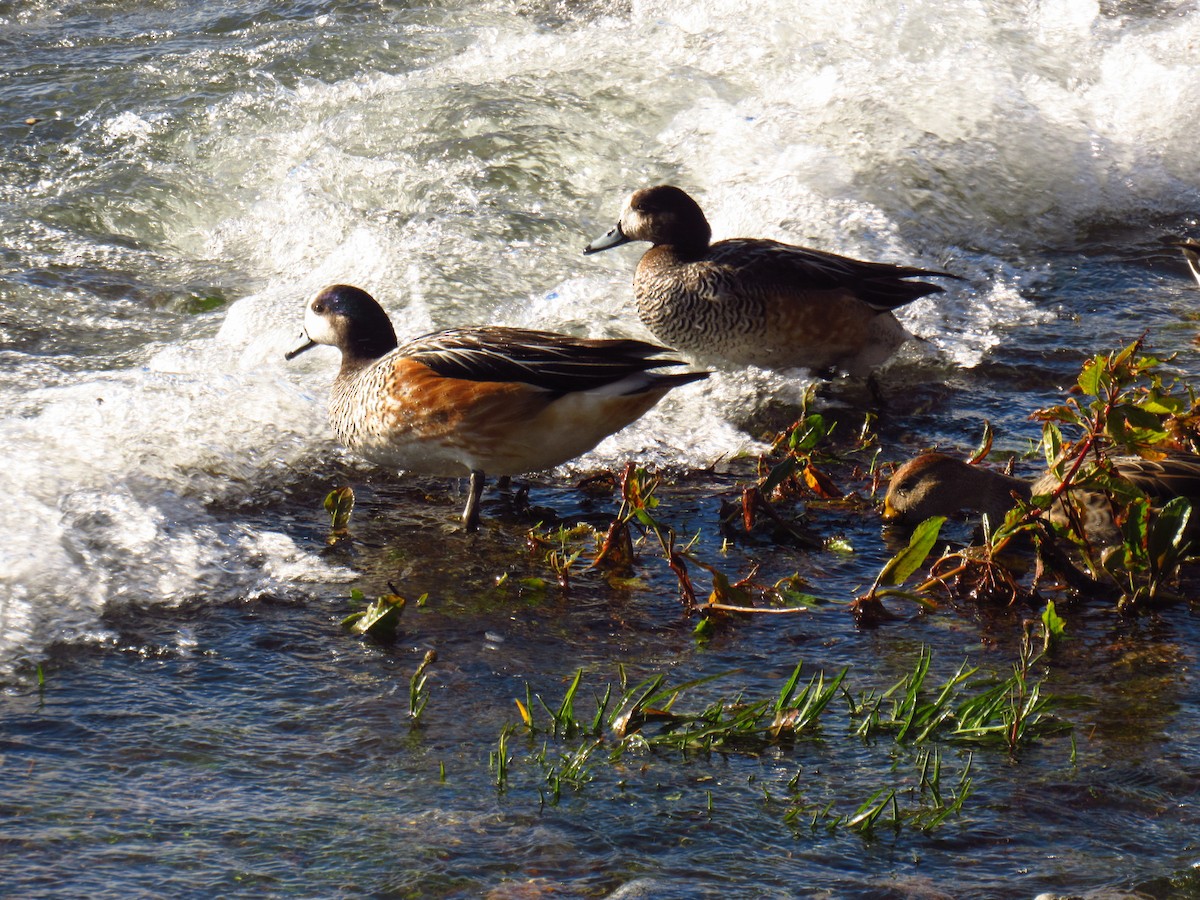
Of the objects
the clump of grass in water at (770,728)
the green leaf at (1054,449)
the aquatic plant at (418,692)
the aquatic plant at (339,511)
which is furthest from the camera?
the aquatic plant at (339,511)

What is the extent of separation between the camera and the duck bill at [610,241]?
24.4ft

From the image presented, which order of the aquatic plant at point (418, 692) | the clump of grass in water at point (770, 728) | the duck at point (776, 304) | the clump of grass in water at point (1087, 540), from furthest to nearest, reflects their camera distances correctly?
the duck at point (776, 304)
the clump of grass in water at point (1087, 540)
the aquatic plant at point (418, 692)
the clump of grass in water at point (770, 728)

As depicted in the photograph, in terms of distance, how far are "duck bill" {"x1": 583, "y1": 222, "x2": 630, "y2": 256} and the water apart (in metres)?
0.27

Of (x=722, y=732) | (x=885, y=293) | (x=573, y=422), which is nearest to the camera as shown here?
(x=722, y=732)

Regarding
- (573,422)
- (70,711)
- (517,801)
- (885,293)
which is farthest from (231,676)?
(885,293)

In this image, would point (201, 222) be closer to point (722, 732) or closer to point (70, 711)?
point (70, 711)

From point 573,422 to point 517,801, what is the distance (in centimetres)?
219

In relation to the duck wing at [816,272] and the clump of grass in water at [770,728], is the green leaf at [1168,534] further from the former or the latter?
the duck wing at [816,272]

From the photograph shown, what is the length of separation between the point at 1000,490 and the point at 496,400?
1.78m

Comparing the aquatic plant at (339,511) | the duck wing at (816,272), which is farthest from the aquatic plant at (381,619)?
the duck wing at (816,272)

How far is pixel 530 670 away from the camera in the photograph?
13.2ft

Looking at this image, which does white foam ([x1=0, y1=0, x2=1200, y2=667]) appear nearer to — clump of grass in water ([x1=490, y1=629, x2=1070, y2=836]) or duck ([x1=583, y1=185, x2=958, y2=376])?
duck ([x1=583, y1=185, x2=958, y2=376])

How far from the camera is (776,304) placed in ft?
21.7

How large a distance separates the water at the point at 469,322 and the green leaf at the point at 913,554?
19 centimetres
